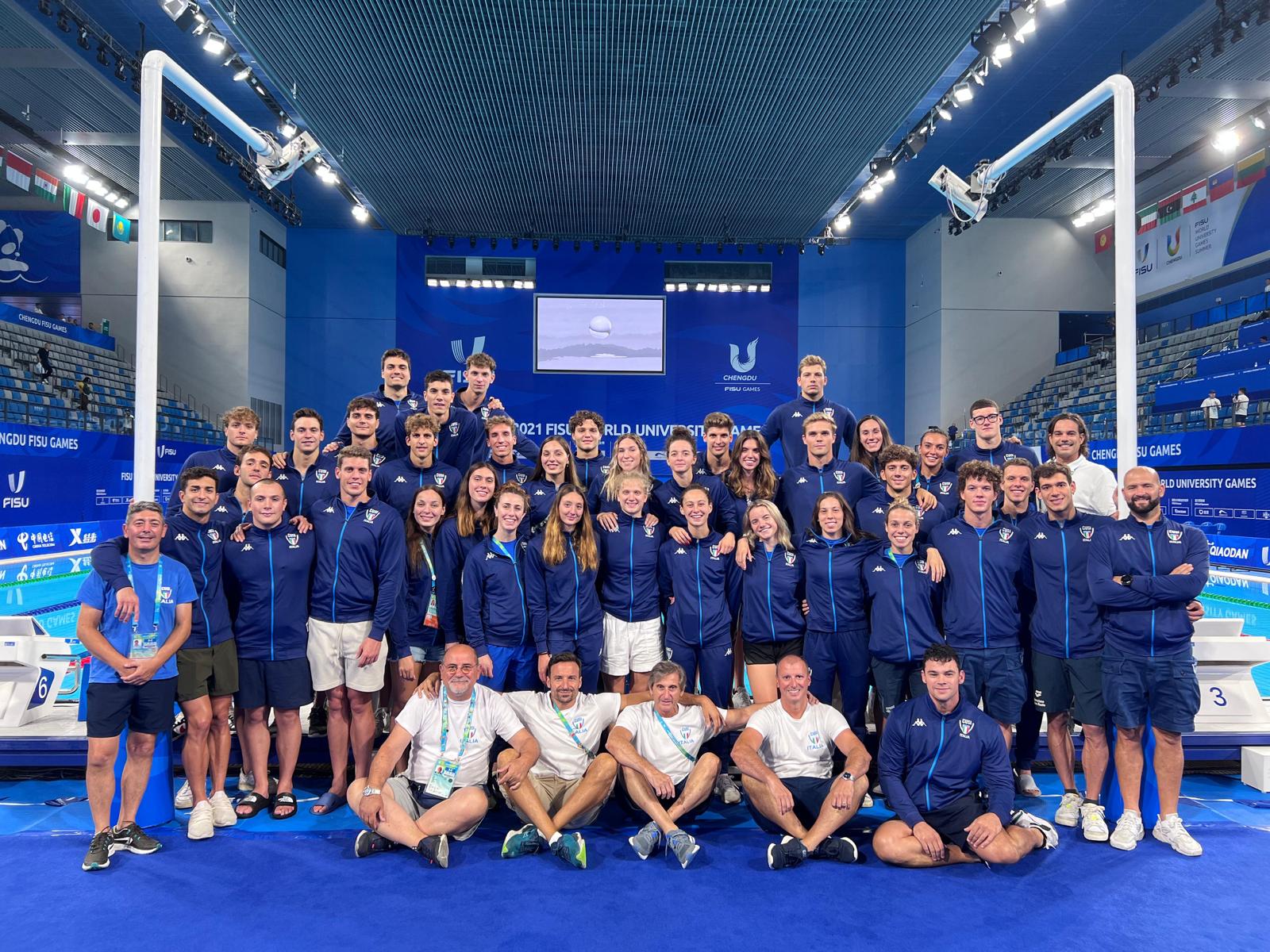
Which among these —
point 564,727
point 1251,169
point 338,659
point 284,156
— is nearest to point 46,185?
point 284,156

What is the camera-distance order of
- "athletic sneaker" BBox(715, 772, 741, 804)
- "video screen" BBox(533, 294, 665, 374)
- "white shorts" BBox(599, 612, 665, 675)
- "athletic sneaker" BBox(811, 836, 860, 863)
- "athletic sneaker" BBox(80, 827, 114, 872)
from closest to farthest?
"athletic sneaker" BBox(80, 827, 114, 872)
"athletic sneaker" BBox(811, 836, 860, 863)
"athletic sneaker" BBox(715, 772, 741, 804)
"white shorts" BBox(599, 612, 665, 675)
"video screen" BBox(533, 294, 665, 374)

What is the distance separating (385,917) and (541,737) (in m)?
1.34

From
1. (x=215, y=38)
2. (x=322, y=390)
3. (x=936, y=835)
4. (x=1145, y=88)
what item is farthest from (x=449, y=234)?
(x=936, y=835)

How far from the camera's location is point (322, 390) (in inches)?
840

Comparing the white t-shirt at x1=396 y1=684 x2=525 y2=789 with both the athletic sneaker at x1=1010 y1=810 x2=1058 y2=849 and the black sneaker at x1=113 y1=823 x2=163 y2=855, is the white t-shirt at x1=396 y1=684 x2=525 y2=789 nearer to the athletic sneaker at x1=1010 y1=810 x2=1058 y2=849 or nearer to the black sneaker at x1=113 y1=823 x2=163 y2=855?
the black sneaker at x1=113 y1=823 x2=163 y2=855

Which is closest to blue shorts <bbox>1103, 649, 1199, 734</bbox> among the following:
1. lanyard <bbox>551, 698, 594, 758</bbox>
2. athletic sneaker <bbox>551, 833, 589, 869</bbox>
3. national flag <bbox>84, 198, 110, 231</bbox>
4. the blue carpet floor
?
the blue carpet floor

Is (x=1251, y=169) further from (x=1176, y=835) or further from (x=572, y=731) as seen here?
(x=572, y=731)

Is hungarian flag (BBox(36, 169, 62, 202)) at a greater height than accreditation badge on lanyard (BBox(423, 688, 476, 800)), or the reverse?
hungarian flag (BBox(36, 169, 62, 202))

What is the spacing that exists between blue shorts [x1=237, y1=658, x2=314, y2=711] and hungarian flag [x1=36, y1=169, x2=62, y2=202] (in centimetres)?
1569

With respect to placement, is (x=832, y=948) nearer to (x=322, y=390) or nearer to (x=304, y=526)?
(x=304, y=526)

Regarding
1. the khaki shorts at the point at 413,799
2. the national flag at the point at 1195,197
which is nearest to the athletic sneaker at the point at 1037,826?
the khaki shorts at the point at 413,799

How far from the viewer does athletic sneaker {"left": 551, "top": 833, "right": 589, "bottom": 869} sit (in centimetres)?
426

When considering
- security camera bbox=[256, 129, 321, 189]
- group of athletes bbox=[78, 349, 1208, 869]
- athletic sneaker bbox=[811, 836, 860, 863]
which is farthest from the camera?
security camera bbox=[256, 129, 321, 189]

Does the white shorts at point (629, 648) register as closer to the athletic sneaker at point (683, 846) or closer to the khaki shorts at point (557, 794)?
the khaki shorts at point (557, 794)
